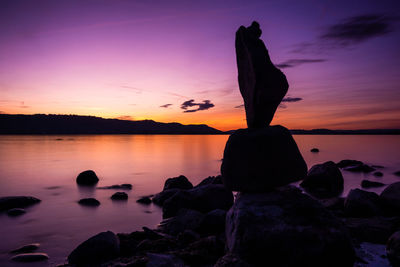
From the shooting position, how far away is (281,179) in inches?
257

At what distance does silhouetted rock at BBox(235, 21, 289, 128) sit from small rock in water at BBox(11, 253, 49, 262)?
6.72m

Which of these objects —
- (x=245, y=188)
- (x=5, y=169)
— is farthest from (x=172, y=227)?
(x=5, y=169)

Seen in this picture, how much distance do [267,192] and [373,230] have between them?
9.62ft

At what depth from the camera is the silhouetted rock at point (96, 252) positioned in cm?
672

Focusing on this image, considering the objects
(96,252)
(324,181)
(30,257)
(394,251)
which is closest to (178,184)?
(324,181)

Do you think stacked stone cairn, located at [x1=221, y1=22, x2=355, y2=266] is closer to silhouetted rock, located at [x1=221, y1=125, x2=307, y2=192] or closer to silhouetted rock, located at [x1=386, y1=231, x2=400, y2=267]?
silhouetted rock, located at [x1=221, y1=125, x2=307, y2=192]

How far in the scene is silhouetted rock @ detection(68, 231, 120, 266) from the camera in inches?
265

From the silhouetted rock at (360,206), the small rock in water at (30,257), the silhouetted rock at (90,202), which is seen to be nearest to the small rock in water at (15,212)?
the silhouetted rock at (90,202)

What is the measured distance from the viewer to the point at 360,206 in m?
9.31

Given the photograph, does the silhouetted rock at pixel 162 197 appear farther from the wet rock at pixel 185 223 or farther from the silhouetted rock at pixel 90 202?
the wet rock at pixel 185 223

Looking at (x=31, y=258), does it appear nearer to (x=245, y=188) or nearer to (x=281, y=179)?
(x=245, y=188)

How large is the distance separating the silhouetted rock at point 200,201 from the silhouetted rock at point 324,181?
6601 millimetres

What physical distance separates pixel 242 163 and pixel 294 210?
1708 mm

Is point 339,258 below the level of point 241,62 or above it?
below
